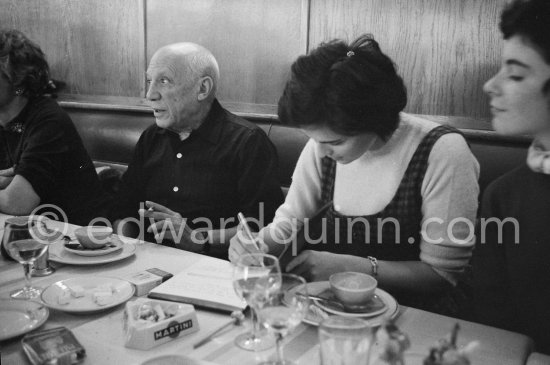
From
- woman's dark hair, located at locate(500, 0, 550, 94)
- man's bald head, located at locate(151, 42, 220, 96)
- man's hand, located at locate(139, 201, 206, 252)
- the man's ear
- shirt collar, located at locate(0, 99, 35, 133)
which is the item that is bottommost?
man's hand, located at locate(139, 201, 206, 252)

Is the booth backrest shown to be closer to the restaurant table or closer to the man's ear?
the man's ear

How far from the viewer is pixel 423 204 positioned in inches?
61.3

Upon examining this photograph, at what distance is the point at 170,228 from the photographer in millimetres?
1867

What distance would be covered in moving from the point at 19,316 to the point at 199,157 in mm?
1216

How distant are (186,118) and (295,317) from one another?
1.53 meters

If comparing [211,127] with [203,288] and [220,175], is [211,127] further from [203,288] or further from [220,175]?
[203,288]

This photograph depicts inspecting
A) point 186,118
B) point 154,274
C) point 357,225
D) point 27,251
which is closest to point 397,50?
point 186,118

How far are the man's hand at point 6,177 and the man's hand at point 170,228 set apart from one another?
914mm

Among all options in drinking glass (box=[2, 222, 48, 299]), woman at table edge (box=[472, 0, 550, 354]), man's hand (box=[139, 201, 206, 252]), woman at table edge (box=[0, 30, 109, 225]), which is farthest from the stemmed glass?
woman at table edge (box=[0, 30, 109, 225])

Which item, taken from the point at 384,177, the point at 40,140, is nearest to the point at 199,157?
the point at 40,140

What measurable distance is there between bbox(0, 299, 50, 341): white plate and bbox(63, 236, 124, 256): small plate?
35cm

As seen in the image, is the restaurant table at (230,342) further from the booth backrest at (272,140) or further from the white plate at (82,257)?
the booth backrest at (272,140)

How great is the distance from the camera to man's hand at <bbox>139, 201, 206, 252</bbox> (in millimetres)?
1853

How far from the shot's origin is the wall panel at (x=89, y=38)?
3736 millimetres
